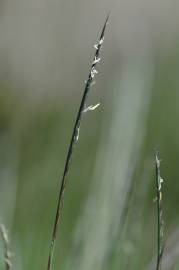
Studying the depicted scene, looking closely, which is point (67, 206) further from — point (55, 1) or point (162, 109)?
point (55, 1)

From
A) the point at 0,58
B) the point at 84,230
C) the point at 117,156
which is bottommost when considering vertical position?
the point at 84,230

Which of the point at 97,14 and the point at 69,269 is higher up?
the point at 97,14

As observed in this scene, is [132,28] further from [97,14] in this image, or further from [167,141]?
[167,141]

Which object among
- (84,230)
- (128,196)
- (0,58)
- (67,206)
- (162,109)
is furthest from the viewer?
(162,109)

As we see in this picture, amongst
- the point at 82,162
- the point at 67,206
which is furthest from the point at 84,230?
the point at 82,162

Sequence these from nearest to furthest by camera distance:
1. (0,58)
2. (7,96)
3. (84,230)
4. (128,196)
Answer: (128,196)
(84,230)
(0,58)
(7,96)

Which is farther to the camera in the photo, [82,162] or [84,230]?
[82,162]
